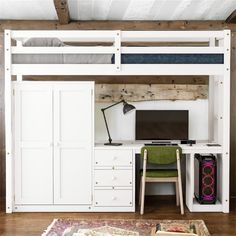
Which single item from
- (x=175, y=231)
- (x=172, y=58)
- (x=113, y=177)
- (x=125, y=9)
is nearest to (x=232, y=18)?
(x=172, y=58)

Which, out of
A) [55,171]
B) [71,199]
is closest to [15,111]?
[55,171]

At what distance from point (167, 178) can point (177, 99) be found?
3.97 ft

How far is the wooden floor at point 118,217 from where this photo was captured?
159 inches

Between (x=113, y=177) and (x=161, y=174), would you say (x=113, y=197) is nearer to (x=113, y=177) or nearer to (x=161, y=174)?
(x=113, y=177)

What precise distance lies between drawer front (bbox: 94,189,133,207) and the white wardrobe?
0.11 metres

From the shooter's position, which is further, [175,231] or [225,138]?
[225,138]

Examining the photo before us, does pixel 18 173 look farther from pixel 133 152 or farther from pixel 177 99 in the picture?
pixel 177 99

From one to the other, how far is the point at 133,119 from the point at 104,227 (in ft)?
5.79

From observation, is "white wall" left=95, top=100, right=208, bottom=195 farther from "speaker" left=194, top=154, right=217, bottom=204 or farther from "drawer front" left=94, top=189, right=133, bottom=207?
"drawer front" left=94, top=189, right=133, bottom=207

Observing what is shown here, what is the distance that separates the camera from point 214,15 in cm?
528

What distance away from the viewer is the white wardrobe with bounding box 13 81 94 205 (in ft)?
15.5

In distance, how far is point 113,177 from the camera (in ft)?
15.6

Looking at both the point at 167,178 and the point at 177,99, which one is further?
the point at 177,99

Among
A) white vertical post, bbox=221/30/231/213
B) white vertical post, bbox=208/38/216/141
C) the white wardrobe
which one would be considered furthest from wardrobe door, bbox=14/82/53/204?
white vertical post, bbox=208/38/216/141
